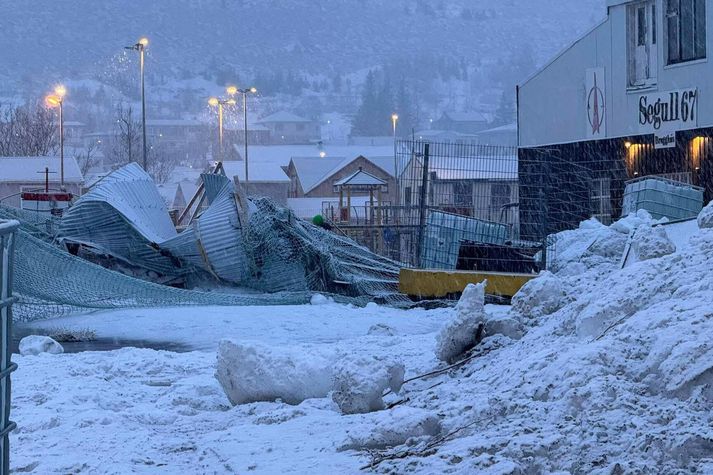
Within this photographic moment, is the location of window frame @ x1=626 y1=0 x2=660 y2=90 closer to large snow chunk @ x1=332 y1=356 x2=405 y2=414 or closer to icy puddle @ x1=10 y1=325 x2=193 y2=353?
icy puddle @ x1=10 y1=325 x2=193 y2=353

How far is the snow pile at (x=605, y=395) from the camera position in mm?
4965

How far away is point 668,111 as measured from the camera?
23719 millimetres

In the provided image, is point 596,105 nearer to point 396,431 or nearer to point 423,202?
point 423,202

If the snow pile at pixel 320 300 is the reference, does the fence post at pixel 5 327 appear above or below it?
above

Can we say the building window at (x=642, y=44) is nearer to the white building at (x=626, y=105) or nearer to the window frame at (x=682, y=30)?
the white building at (x=626, y=105)

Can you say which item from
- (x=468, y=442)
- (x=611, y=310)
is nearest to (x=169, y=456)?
(x=468, y=442)

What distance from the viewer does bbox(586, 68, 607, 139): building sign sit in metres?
25.7

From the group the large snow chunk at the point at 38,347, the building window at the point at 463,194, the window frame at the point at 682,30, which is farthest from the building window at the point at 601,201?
the large snow chunk at the point at 38,347

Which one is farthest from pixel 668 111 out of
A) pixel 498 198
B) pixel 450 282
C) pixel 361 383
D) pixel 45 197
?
pixel 361 383

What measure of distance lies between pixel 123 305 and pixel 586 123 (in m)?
14.1

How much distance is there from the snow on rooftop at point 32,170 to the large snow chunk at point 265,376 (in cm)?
5342

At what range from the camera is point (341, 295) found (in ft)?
54.6

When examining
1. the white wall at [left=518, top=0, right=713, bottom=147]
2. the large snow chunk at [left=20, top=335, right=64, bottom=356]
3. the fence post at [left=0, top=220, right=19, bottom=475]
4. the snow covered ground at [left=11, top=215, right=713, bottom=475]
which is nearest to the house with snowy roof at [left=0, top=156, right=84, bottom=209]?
the white wall at [left=518, top=0, right=713, bottom=147]

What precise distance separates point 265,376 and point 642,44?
18.9 meters
